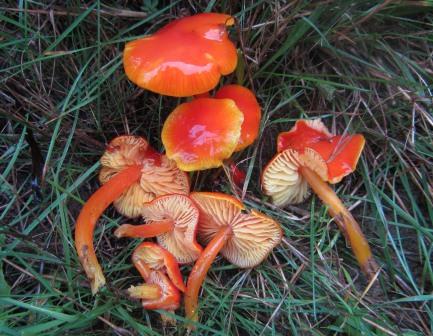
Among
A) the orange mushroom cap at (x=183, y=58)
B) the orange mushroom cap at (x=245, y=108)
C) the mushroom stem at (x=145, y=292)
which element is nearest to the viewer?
the orange mushroom cap at (x=183, y=58)

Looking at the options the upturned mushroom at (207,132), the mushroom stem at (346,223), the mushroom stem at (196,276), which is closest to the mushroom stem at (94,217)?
the upturned mushroom at (207,132)

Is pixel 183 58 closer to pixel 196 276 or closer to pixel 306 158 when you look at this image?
pixel 306 158

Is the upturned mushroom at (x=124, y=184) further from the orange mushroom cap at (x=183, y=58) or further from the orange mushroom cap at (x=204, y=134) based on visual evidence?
the orange mushroom cap at (x=183, y=58)

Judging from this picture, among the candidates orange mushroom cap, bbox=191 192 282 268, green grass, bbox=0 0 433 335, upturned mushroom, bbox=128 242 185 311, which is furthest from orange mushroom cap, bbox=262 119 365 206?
upturned mushroom, bbox=128 242 185 311

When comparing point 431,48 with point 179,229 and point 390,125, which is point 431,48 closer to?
point 390,125

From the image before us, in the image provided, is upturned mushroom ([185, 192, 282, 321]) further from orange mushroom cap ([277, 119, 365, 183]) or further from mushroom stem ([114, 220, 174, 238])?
orange mushroom cap ([277, 119, 365, 183])

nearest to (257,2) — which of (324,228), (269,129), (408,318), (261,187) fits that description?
(269,129)
